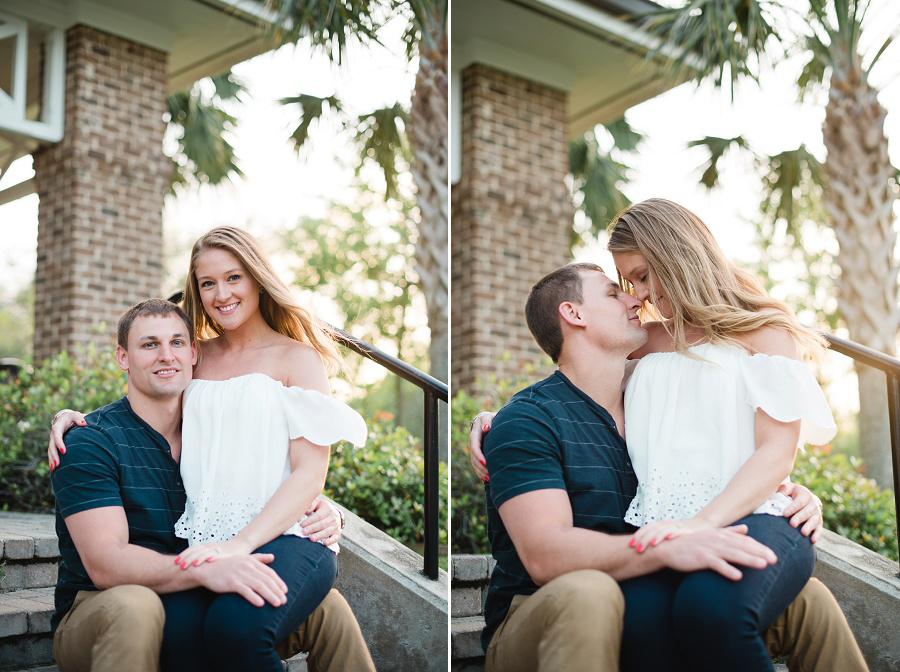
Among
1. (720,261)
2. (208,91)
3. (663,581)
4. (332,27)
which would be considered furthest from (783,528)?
(208,91)

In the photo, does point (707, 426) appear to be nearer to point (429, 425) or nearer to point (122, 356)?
point (429, 425)

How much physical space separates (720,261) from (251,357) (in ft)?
4.15

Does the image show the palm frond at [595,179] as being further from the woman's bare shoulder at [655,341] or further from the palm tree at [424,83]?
the woman's bare shoulder at [655,341]

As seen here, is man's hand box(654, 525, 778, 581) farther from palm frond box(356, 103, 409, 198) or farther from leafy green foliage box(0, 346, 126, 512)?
palm frond box(356, 103, 409, 198)

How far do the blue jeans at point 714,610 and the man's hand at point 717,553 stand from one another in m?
0.02

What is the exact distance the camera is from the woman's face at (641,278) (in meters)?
2.24

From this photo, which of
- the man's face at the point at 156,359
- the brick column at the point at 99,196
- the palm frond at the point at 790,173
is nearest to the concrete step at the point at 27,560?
the man's face at the point at 156,359

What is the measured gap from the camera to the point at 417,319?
46.8 feet

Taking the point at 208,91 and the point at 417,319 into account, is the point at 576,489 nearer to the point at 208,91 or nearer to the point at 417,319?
the point at 208,91

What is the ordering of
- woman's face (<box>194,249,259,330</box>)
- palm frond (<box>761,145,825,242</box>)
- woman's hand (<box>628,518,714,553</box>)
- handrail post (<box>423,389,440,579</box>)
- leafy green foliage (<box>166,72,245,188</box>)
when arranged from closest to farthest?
woman's hand (<box>628,518,714,553</box>) < woman's face (<box>194,249,259,330</box>) < handrail post (<box>423,389,440,579</box>) < palm frond (<box>761,145,825,242</box>) < leafy green foliage (<box>166,72,245,188</box>)

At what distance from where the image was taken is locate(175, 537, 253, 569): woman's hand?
6.27 ft

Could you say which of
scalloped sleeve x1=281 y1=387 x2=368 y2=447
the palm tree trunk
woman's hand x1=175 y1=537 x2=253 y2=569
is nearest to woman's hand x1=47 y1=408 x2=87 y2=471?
woman's hand x1=175 y1=537 x2=253 y2=569

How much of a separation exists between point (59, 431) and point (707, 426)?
5.11 ft

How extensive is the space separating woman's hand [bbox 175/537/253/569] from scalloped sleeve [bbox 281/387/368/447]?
1.00 ft
